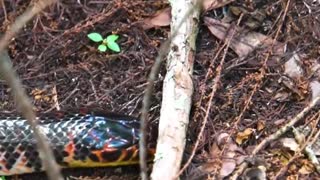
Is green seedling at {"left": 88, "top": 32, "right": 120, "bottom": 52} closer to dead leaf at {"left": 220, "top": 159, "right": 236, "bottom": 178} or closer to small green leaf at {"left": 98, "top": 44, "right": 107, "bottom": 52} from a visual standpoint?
small green leaf at {"left": 98, "top": 44, "right": 107, "bottom": 52}

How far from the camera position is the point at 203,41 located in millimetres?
5770

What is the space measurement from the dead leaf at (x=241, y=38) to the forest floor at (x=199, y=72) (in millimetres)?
26

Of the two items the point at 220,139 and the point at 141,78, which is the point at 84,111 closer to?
the point at 141,78

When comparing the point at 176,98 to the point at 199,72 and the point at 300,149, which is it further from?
the point at 300,149

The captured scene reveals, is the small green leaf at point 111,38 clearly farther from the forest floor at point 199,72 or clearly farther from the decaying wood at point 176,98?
the decaying wood at point 176,98

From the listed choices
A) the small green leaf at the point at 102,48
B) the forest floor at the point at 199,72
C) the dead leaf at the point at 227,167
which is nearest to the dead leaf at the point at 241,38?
the forest floor at the point at 199,72

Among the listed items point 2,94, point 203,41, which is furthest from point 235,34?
point 2,94

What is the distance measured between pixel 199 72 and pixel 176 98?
683 mm

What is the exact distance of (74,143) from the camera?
4961 mm

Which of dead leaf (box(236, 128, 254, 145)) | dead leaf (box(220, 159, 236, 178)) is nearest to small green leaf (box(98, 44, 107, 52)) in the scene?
dead leaf (box(236, 128, 254, 145))

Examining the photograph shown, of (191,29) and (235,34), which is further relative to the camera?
(235,34)

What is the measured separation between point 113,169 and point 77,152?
0.97 ft

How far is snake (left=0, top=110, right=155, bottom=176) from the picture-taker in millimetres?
4922

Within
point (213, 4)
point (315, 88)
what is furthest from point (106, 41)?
point (315, 88)
